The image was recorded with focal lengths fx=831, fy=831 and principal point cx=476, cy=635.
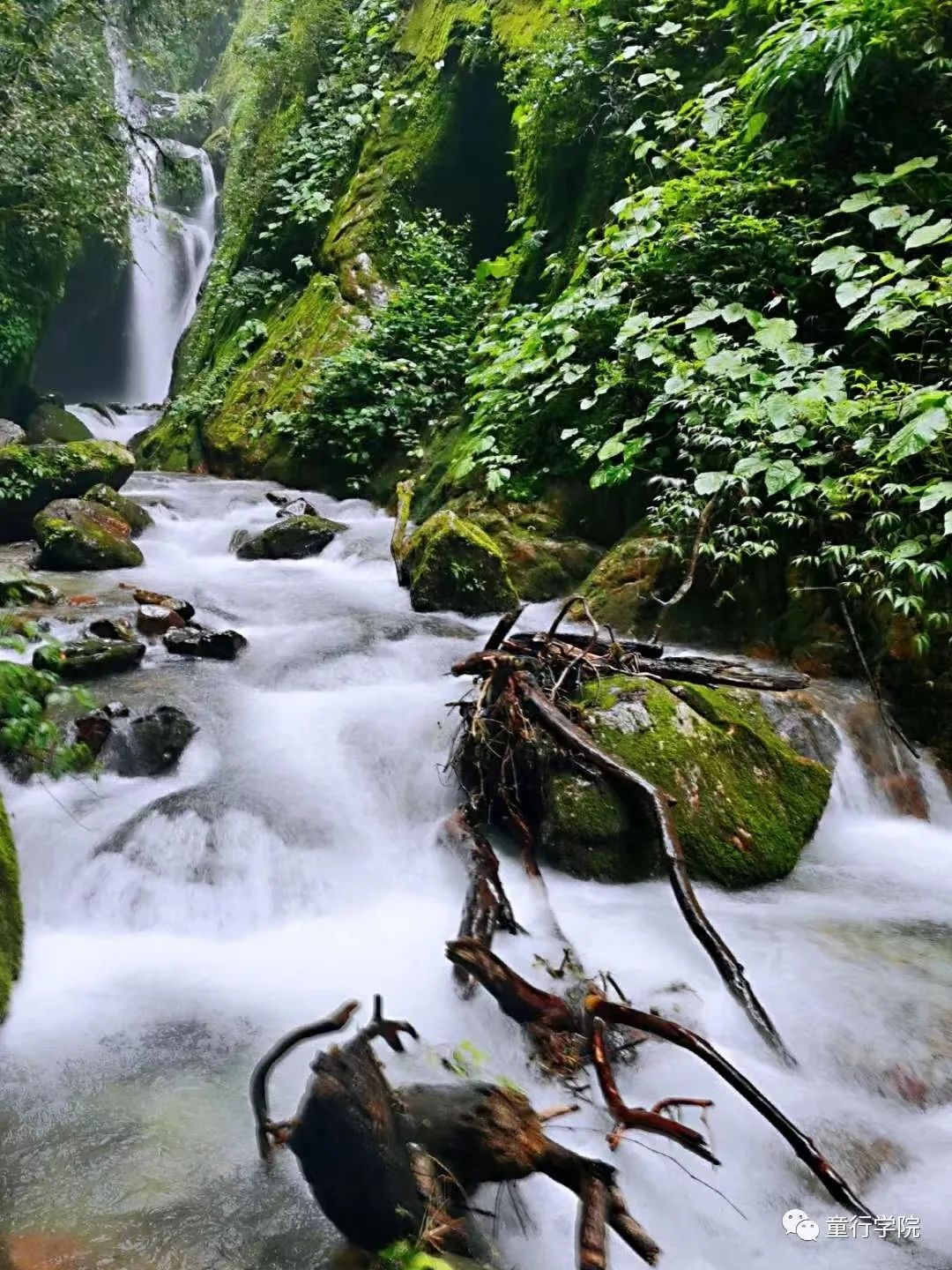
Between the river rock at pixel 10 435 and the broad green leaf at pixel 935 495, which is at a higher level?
the broad green leaf at pixel 935 495

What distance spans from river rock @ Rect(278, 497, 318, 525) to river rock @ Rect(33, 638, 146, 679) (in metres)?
4.43

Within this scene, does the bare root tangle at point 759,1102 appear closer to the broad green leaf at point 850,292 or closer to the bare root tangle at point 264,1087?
the bare root tangle at point 264,1087

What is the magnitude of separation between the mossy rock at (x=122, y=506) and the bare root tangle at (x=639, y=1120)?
7990mm

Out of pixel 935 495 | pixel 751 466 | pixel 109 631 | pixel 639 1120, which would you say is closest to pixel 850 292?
pixel 751 466

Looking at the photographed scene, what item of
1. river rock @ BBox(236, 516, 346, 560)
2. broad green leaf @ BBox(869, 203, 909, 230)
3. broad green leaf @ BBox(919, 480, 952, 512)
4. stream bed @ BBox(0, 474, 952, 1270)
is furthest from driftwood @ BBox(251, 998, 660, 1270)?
river rock @ BBox(236, 516, 346, 560)

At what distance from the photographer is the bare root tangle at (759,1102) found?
5.91 feet

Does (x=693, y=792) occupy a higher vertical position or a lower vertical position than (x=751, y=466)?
lower

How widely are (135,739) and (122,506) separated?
5.47 meters

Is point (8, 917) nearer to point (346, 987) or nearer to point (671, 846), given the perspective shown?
point (346, 987)

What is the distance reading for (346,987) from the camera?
279 cm

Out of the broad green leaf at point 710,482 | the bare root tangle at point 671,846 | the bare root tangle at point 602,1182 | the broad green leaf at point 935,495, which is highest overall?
the broad green leaf at point 935,495

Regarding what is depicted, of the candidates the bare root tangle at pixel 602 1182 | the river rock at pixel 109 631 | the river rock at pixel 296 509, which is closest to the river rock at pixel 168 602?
the river rock at pixel 109 631

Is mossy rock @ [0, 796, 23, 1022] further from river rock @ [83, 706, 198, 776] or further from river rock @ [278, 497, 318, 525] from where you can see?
river rock @ [278, 497, 318, 525]

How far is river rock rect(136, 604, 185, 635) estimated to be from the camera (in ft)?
19.1
